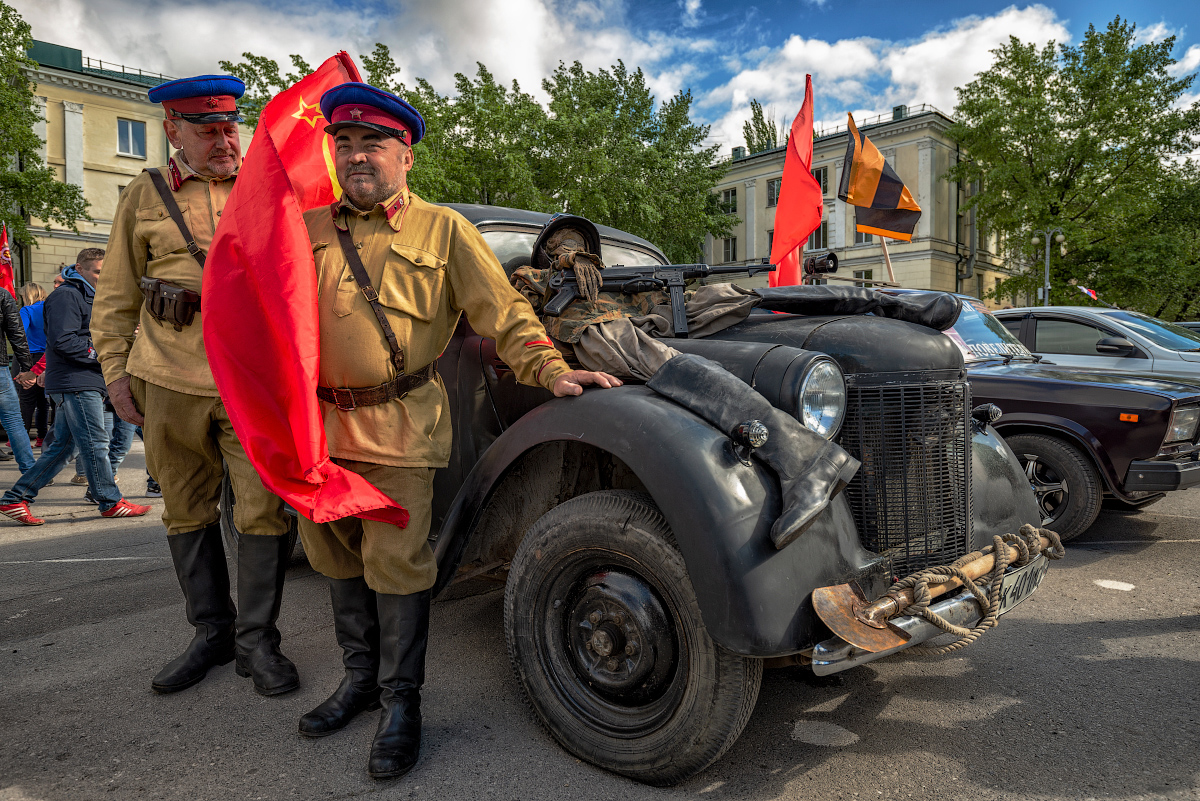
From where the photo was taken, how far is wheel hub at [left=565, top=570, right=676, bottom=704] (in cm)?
220

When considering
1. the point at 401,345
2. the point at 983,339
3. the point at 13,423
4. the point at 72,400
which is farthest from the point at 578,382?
the point at 13,423

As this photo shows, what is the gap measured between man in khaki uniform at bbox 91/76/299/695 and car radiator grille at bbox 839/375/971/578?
2.24 m

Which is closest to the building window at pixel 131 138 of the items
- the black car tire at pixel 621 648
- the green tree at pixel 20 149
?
the green tree at pixel 20 149

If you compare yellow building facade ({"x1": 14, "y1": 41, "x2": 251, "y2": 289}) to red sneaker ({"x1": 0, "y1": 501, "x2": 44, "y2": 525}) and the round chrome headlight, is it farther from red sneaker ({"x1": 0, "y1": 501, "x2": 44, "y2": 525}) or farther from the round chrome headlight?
the round chrome headlight

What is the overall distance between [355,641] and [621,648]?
1051 mm

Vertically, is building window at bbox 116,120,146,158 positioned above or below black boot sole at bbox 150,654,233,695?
above

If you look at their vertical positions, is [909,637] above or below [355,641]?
above

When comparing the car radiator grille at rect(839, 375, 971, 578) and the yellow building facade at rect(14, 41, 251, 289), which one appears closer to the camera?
the car radiator grille at rect(839, 375, 971, 578)

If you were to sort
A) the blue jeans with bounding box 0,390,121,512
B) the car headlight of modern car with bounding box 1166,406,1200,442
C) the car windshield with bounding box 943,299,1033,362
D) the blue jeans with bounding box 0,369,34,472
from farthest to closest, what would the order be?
1. the blue jeans with bounding box 0,369,34,472
2. the blue jeans with bounding box 0,390,121,512
3. the car windshield with bounding box 943,299,1033,362
4. the car headlight of modern car with bounding box 1166,406,1200,442

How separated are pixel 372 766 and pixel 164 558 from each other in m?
3.58

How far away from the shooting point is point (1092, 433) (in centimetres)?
495

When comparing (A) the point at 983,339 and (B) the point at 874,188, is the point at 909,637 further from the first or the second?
(B) the point at 874,188

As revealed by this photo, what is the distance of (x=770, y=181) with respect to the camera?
39.1 metres

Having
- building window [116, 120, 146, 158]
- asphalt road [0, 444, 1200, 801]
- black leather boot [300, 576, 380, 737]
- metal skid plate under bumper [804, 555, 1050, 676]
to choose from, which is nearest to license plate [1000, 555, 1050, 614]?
metal skid plate under bumper [804, 555, 1050, 676]
